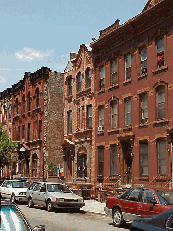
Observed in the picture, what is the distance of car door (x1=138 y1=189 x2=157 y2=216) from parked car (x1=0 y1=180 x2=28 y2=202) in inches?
516

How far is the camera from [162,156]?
24250 mm

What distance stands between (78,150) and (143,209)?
20268 millimetres

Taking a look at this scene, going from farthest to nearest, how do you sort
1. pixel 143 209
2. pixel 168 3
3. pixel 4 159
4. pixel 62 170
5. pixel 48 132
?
1. pixel 4 159
2. pixel 48 132
3. pixel 62 170
4. pixel 168 3
5. pixel 143 209

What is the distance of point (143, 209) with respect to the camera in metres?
14.1

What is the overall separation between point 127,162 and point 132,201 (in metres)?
13.3

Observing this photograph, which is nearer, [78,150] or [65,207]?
[65,207]

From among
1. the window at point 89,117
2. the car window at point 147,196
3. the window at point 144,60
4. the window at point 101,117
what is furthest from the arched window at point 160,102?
the car window at point 147,196

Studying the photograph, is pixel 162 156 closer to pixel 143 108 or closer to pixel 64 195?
pixel 143 108

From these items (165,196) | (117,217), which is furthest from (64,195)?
(165,196)

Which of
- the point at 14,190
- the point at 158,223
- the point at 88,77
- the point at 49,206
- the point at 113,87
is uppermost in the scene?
the point at 88,77

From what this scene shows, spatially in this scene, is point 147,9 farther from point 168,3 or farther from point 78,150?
point 78,150

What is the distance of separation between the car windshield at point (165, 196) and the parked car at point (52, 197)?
24.4 ft

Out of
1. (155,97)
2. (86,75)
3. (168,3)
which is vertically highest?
(168,3)

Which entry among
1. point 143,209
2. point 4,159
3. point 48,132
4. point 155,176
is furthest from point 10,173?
point 143,209
